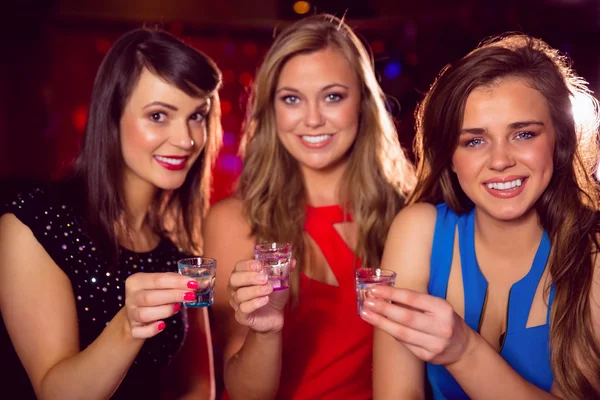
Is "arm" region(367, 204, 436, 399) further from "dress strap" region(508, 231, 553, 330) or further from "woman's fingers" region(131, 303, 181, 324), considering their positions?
"woman's fingers" region(131, 303, 181, 324)

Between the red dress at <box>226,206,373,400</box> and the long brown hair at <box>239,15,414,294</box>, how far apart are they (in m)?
0.14

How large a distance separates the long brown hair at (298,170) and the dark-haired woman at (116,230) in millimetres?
279

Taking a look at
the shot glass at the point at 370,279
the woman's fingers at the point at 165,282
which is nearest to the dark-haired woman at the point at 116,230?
the woman's fingers at the point at 165,282

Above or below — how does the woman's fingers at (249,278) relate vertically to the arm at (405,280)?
above

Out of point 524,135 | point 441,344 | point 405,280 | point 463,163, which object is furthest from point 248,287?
point 524,135

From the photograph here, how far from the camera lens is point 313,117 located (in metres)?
2.91

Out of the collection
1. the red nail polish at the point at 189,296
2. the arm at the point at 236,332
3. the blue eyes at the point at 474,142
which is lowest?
the arm at the point at 236,332

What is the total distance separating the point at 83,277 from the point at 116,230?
266 millimetres

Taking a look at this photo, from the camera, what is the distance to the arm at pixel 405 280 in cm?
240

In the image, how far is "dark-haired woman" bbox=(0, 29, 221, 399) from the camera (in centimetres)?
233

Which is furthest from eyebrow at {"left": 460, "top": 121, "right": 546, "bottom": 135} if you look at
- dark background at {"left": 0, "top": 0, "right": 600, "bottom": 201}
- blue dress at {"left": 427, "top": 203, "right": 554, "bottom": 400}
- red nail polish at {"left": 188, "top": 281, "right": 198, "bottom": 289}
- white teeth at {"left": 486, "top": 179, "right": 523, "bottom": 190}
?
dark background at {"left": 0, "top": 0, "right": 600, "bottom": 201}

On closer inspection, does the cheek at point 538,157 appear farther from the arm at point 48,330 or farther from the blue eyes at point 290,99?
the arm at point 48,330

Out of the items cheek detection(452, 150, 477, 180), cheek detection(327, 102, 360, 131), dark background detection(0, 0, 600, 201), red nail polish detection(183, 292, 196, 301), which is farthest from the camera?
dark background detection(0, 0, 600, 201)

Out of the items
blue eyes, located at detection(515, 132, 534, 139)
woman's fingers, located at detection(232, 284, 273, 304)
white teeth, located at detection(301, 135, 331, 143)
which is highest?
blue eyes, located at detection(515, 132, 534, 139)
